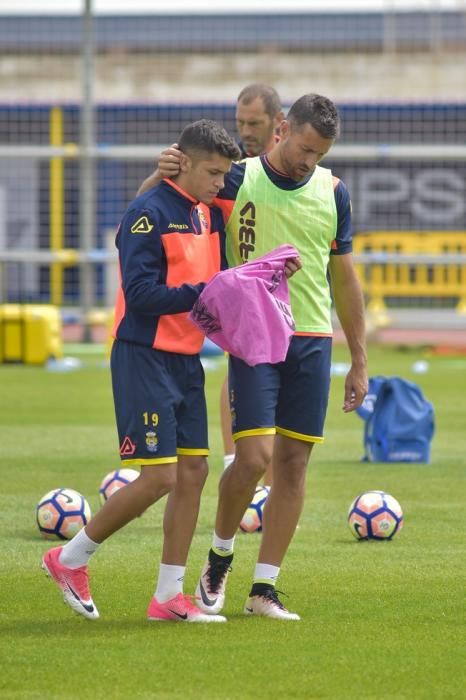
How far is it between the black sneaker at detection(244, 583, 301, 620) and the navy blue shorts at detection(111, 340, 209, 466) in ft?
1.96

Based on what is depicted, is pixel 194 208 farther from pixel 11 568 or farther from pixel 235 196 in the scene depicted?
pixel 11 568

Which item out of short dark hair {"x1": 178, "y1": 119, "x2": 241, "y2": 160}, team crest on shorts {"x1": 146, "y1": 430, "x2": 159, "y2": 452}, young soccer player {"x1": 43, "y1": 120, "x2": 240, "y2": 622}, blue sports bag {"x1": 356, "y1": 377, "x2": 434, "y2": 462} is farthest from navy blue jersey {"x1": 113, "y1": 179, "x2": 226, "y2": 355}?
blue sports bag {"x1": 356, "y1": 377, "x2": 434, "y2": 462}

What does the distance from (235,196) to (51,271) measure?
1981 centimetres

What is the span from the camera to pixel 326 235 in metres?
6.28

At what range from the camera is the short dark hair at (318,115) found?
19.8 ft

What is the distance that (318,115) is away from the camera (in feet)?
19.8

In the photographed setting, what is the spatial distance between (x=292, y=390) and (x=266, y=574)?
2.40ft

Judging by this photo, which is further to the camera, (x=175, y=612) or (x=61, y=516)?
(x=61, y=516)

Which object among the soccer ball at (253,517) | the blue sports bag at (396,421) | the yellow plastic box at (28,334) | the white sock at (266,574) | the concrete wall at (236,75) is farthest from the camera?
the concrete wall at (236,75)

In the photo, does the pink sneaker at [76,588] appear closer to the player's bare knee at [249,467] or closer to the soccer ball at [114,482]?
the player's bare knee at [249,467]

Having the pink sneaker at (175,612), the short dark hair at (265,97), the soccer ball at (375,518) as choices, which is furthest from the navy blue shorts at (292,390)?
the short dark hair at (265,97)

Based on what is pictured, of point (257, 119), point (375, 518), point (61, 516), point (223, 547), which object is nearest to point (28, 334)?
point (257, 119)

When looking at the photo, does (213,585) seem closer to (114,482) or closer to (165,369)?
(165,369)

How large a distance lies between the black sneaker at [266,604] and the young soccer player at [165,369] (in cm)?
17
